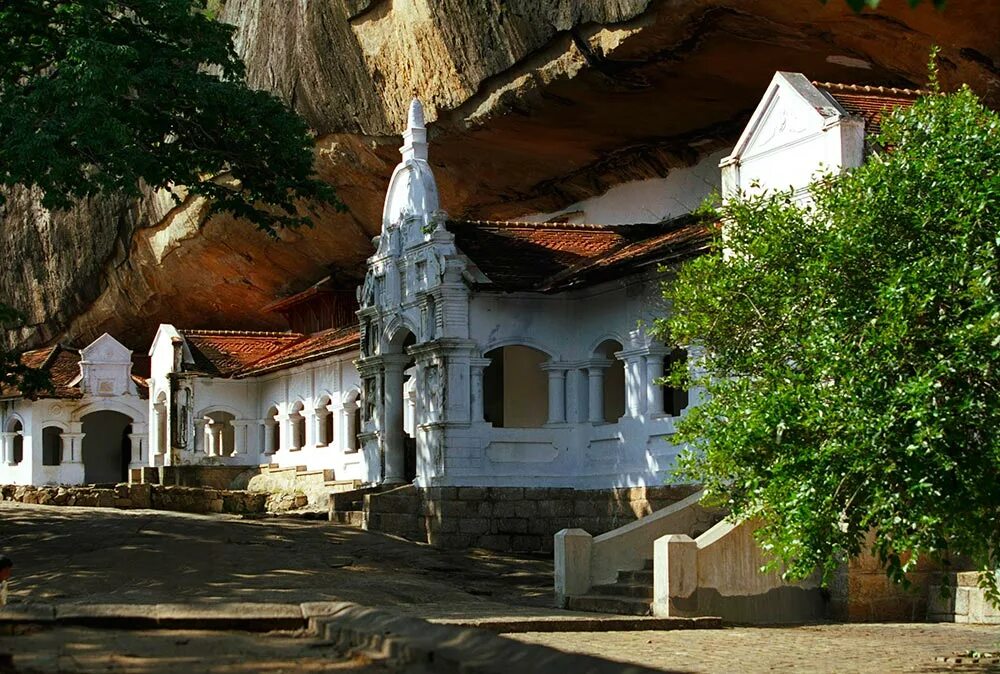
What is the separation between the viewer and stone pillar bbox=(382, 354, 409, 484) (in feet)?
94.7

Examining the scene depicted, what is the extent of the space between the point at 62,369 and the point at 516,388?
21.0 meters

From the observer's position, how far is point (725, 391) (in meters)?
14.4

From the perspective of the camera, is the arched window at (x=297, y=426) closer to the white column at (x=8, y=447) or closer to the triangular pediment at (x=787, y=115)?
the white column at (x=8, y=447)

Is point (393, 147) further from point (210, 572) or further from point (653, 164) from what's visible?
point (210, 572)

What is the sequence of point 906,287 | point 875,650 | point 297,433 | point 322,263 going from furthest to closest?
point 322,263
point 297,433
point 875,650
point 906,287

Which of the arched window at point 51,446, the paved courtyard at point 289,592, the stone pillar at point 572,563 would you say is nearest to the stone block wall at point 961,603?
the paved courtyard at point 289,592

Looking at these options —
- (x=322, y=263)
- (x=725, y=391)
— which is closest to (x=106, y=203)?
(x=322, y=263)

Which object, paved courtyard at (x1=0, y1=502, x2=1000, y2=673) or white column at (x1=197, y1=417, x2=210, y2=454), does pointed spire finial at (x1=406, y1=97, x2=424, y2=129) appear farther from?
white column at (x1=197, y1=417, x2=210, y2=454)

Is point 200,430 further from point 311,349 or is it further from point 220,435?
point 311,349

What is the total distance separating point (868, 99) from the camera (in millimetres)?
20438

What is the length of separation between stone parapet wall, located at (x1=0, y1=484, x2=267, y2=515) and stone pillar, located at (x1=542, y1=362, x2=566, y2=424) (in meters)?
8.75

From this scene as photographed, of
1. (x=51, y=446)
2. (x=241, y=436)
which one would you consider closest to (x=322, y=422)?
(x=241, y=436)

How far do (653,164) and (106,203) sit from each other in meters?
19.1

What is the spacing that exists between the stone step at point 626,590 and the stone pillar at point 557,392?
25.5 ft
